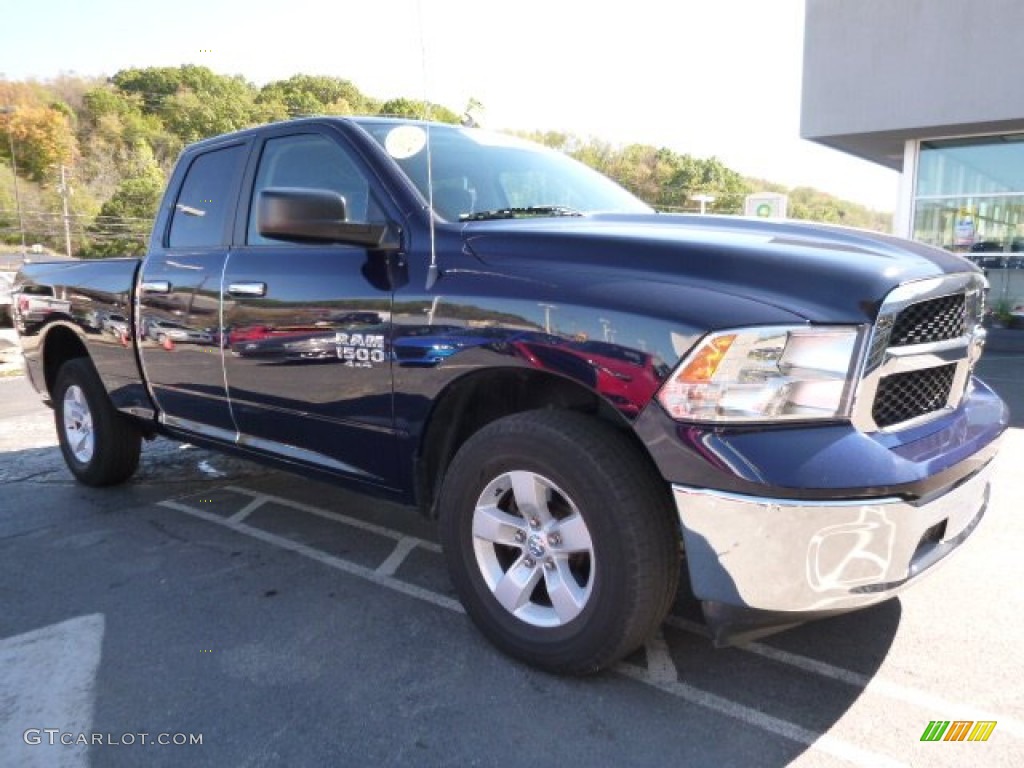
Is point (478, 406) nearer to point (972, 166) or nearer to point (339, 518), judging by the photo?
point (339, 518)

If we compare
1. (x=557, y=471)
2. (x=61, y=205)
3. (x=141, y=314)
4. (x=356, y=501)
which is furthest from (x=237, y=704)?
(x=61, y=205)

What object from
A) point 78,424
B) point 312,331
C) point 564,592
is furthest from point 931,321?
point 78,424

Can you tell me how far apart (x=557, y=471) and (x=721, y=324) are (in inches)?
26.4

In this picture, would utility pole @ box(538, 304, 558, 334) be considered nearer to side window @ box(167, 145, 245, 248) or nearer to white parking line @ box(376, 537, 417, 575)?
white parking line @ box(376, 537, 417, 575)

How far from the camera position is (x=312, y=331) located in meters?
3.21

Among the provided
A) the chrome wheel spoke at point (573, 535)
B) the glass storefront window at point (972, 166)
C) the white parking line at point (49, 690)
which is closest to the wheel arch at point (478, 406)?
the chrome wheel spoke at point (573, 535)

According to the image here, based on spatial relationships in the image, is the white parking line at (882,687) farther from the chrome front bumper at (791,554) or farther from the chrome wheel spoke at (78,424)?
the chrome wheel spoke at (78,424)

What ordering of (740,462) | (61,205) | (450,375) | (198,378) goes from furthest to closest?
1. (61,205)
2. (198,378)
3. (450,375)
4. (740,462)

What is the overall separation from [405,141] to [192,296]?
1.35 metres

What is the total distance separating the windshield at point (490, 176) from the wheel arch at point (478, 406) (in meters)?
0.67

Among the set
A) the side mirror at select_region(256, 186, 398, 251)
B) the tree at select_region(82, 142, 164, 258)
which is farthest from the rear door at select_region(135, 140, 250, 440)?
the tree at select_region(82, 142, 164, 258)

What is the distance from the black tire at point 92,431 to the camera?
4.81 m

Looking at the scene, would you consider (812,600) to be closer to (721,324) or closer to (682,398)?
(682,398)

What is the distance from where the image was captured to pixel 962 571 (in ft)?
11.3
